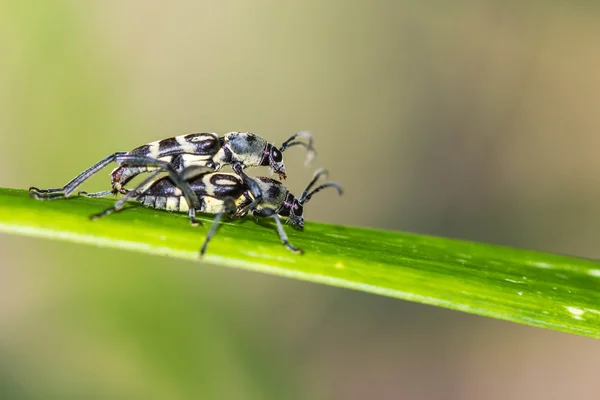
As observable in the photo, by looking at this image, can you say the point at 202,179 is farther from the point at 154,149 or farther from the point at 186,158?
the point at 154,149

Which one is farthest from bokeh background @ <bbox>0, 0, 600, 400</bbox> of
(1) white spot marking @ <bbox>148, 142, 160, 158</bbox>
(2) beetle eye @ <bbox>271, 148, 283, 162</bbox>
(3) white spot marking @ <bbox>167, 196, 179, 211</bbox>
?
(3) white spot marking @ <bbox>167, 196, 179, 211</bbox>

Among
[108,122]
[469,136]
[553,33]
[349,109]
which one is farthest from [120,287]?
[553,33]

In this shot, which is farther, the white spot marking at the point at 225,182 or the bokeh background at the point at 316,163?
the bokeh background at the point at 316,163

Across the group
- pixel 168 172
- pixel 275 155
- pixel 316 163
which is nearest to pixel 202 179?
pixel 168 172

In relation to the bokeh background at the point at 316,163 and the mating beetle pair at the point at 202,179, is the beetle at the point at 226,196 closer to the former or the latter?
the mating beetle pair at the point at 202,179

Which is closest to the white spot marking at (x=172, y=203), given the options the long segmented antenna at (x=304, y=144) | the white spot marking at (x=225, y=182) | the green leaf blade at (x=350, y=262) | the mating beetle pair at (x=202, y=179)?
the mating beetle pair at (x=202, y=179)

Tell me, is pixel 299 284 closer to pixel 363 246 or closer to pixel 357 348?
pixel 357 348
